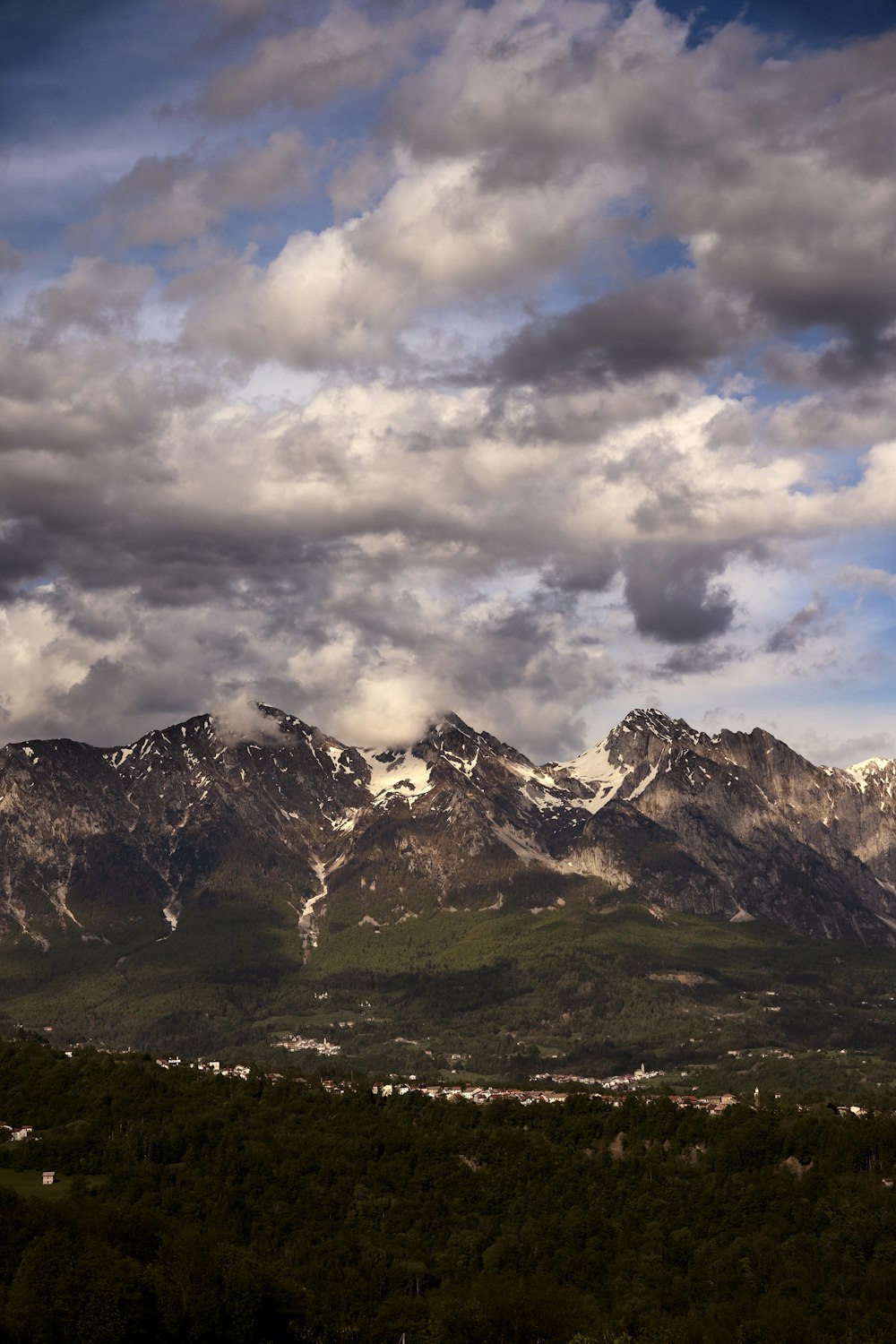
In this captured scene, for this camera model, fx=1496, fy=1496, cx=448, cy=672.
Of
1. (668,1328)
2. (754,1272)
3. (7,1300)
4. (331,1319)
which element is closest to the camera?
(7,1300)

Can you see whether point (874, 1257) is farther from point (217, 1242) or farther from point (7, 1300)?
point (7, 1300)

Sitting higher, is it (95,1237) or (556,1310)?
(95,1237)

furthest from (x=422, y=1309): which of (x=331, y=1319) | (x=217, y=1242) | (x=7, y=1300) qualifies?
(x=7, y=1300)

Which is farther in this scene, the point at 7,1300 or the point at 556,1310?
the point at 556,1310

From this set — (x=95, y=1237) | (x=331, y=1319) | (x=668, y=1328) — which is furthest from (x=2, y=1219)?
(x=668, y=1328)

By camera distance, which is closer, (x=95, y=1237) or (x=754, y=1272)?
(x=95, y=1237)

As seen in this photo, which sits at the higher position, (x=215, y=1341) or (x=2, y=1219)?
(x=2, y=1219)

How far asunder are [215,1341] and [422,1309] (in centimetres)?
3212

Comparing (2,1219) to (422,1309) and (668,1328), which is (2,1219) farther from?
(668,1328)

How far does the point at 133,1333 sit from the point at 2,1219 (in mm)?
27489

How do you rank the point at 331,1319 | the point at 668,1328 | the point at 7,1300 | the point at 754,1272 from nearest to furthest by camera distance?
the point at 7,1300, the point at 668,1328, the point at 331,1319, the point at 754,1272

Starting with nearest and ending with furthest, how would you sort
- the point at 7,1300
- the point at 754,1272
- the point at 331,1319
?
the point at 7,1300
the point at 331,1319
the point at 754,1272

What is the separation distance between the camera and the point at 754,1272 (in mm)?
197125

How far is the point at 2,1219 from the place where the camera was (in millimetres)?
169375
